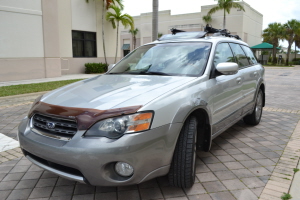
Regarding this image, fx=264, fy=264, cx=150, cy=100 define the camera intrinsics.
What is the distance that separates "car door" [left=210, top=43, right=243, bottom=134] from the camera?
10.4ft

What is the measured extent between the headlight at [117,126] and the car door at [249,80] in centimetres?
249

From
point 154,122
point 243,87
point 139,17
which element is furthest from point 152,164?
point 139,17

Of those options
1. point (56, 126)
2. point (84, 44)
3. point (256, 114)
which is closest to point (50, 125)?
point (56, 126)

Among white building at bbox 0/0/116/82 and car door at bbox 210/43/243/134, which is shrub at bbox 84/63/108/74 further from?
car door at bbox 210/43/243/134

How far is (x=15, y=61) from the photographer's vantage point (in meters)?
12.6

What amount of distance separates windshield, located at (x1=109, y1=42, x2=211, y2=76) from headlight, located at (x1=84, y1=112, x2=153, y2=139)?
46.2 inches

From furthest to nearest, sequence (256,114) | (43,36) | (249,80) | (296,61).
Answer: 1. (296,61)
2. (43,36)
3. (256,114)
4. (249,80)

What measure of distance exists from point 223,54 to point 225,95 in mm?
669

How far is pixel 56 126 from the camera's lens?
234 centimetres

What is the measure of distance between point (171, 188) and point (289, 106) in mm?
5799

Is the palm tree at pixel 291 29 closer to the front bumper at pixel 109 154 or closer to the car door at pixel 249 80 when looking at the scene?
the car door at pixel 249 80

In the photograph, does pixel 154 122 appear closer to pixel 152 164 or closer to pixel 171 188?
pixel 152 164

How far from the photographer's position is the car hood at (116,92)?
91.1 inches

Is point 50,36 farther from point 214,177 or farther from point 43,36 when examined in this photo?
point 214,177
